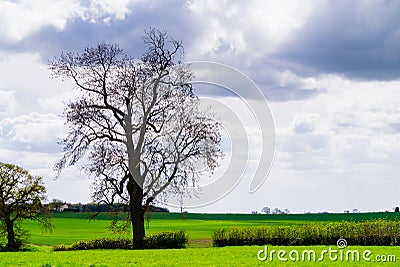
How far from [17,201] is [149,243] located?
13.2 metres

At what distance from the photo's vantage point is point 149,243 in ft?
149

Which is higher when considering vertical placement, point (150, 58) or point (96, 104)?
point (150, 58)

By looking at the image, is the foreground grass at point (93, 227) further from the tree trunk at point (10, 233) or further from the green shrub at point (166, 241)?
the green shrub at point (166, 241)

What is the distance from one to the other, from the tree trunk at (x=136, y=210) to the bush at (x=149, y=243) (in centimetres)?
57

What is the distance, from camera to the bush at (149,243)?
45594 mm

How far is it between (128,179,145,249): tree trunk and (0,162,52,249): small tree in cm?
1118

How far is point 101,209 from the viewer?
46.4m

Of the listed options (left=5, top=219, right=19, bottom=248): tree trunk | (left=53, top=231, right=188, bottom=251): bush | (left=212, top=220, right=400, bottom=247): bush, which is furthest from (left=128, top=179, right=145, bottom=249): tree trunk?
(left=5, top=219, right=19, bottom=248): tree trunk

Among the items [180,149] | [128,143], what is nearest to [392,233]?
[180,149]

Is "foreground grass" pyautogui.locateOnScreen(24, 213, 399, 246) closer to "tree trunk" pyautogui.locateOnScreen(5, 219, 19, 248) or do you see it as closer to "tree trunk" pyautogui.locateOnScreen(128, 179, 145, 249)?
"tree trunk" pyautogui.locateOnScreen(5, 219, 19, 248)

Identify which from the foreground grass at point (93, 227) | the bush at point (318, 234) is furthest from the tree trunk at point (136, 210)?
the foreground grass at point (93, 227)

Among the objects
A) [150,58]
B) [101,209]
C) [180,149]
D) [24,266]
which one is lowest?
[24,266]

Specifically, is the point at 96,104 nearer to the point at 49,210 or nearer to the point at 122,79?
the point at 122,79

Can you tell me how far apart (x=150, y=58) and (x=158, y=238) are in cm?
1260
